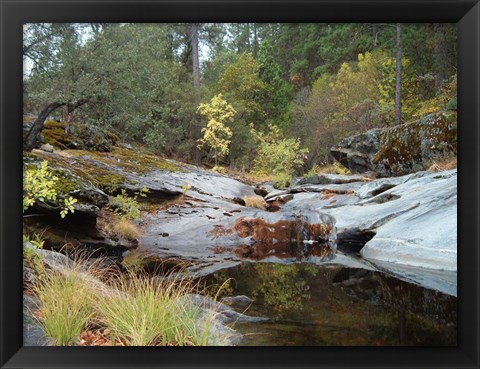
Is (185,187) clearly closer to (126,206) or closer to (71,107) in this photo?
(126,206)

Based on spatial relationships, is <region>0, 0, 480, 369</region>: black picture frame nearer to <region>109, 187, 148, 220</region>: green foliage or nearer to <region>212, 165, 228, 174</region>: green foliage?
<region>109, 187, 148, 220</region>: green foliage

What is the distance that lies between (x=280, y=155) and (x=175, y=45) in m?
1.30

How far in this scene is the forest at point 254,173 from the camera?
3389 mm

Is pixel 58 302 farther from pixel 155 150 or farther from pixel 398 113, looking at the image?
pixel 398 113

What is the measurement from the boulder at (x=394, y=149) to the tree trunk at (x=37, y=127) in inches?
97.5

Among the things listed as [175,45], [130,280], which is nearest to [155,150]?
[175,45]

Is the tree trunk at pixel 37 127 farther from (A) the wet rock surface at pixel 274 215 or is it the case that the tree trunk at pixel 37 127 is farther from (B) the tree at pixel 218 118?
(B) the tree at pixel 218 118

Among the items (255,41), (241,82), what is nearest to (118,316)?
(241,82)

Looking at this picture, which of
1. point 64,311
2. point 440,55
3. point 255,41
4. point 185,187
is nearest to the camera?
point 64,311

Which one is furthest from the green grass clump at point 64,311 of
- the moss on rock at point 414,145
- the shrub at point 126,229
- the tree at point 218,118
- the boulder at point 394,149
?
the moss on rock at point 414,145

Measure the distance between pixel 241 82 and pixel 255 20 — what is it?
3.59 feet

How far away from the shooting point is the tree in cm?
409

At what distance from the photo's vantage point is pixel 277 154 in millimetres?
4055

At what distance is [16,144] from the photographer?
302cm
